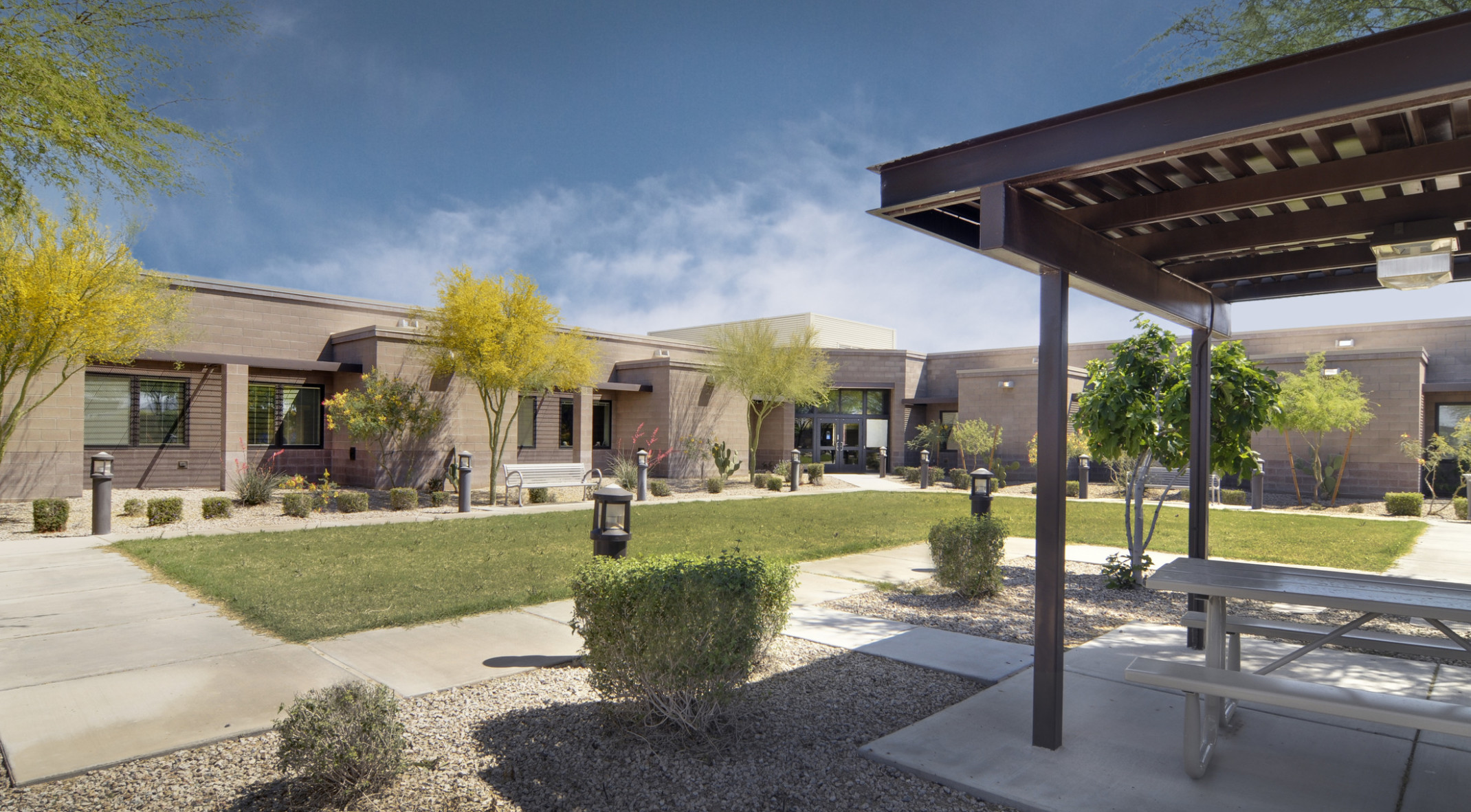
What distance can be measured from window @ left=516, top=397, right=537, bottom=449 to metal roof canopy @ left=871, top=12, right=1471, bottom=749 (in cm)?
1813

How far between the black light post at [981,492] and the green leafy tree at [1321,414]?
11.5 m

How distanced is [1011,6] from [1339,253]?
8.07 meters

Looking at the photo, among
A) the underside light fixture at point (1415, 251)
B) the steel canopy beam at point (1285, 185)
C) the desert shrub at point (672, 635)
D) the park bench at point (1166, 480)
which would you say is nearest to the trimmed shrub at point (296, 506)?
the desert shrub at point (672, 635)

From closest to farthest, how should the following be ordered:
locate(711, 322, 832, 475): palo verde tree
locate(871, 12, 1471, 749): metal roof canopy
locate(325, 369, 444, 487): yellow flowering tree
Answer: locate(871, 12, 1471, 749): metal roof canopy, locate(325, 369, 444, 487): yellow flowering tree, locate(711, 322, 832, 475): palo verde tree

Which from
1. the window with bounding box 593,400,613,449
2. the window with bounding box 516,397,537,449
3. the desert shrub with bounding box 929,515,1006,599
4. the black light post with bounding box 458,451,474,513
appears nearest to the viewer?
the desert shrub with bounding box 929,515,1006,599

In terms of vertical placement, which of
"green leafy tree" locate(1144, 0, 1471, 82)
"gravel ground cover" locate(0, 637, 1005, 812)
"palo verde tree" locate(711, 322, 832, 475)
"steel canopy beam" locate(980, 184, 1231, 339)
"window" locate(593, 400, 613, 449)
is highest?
"green leafy tree" locate(1144, 0, 1471, 82)

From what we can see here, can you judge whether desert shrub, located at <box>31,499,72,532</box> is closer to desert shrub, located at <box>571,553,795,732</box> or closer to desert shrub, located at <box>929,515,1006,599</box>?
desert shrub, located at <box>571,553,795,732</box>

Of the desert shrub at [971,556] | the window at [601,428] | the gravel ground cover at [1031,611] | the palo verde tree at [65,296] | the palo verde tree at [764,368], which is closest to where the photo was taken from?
the gravel ground cover at [1031,611]

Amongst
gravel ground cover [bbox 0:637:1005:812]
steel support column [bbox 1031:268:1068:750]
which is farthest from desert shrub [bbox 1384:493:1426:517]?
steel support column [bbox 1031:268:1068:750]

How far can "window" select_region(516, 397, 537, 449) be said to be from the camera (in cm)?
2089

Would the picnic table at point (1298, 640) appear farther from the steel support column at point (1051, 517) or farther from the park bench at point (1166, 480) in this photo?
the park bench at point (1166, 480)

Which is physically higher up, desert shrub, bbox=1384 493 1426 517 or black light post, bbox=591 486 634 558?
black light post, bbox=591 486 634 558

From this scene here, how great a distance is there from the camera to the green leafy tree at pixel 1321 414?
17594 millimetres

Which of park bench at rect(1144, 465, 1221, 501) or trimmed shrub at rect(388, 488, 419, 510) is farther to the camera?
park bench at rect(1144, 465, 1221, 501)
